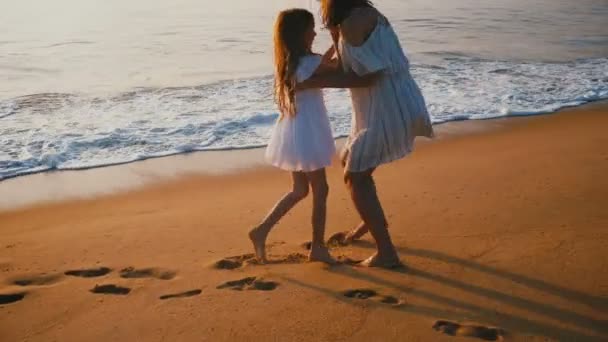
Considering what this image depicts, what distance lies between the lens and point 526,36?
52.4ft

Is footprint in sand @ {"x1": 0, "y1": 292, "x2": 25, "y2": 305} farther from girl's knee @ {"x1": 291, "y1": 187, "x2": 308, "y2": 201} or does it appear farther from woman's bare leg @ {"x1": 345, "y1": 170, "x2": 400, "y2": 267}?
woman's bare leg @ {"x1": 345, "y1": 170, "x2": 400, "y2": 267}

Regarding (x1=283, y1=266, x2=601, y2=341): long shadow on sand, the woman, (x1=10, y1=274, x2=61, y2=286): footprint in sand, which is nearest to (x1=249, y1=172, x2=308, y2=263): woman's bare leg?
the woman

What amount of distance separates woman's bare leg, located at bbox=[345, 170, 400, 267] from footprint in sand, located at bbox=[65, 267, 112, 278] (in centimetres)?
149

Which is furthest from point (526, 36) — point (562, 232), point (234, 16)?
point (562, 232)

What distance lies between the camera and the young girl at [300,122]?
3.59 metres

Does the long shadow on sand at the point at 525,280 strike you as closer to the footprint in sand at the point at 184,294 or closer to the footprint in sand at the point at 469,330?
the footprint in sand at the point at 469,330

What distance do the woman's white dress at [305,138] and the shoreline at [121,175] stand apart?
2.56 metres

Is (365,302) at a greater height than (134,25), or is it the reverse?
(134,25)

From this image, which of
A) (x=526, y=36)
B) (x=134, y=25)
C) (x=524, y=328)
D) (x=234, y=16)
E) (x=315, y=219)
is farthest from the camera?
(x=234, y=16)

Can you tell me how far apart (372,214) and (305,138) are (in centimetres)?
56

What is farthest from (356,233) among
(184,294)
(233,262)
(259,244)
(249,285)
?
(184,294)

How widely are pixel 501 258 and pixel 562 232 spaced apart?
0.58m

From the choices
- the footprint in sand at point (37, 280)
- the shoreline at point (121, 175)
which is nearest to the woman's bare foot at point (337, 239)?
the footprint in sand at point (37, 280)

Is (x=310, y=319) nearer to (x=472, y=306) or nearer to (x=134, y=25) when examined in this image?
(x=472, y=306)
